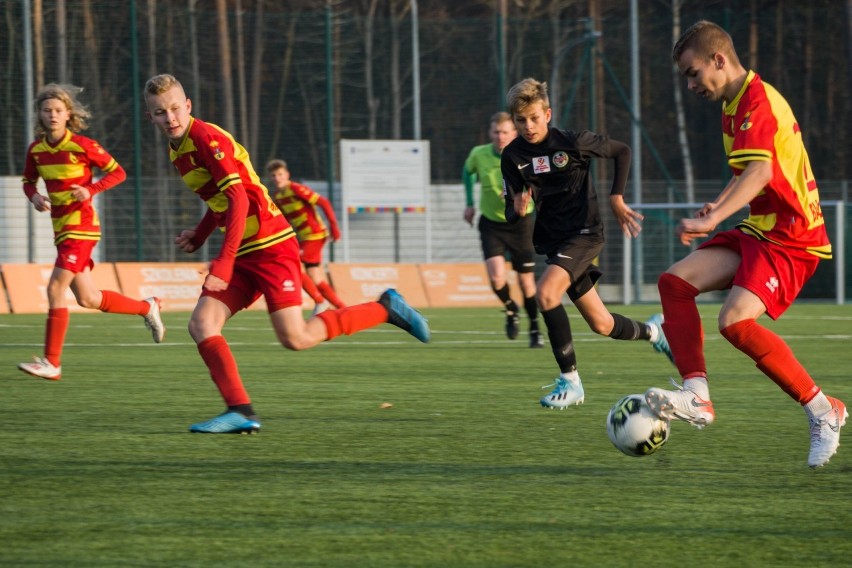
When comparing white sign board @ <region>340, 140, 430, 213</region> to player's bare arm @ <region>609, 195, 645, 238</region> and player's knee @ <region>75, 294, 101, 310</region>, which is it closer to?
player's knee @ <region>75, 294, 101, 310</region>

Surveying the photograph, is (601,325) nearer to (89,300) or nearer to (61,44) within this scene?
(89,300)

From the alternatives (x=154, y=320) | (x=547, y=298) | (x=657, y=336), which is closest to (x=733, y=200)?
(x=547, y=298)

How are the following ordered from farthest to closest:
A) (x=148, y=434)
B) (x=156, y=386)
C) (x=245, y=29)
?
(x=245, y=29), (x=156, y=386), (x=148, y=434)

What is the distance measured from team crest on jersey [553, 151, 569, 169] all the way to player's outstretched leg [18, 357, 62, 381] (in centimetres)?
336

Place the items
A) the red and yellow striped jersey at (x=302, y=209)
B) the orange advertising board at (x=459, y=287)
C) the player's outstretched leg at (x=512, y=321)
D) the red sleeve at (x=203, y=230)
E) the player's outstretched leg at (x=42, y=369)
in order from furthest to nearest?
the orange advertising board at (x=459, y=287), the red and yellow striped jersey at (x=302, y=209), the player's outstretched leg at (x=512, y=321), the player's outstretched leg at (x=42, y=369), the red sleeve at (x=203, y=230)

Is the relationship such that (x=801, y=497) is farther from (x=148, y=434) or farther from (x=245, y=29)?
(x=245, y=29)

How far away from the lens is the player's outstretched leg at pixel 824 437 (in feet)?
16.8

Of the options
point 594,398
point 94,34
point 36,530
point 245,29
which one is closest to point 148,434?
point 36,530

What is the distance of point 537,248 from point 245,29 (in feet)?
58.3

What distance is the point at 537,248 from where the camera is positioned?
26.8ft

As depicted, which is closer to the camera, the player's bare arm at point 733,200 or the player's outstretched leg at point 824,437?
the player's bare arm at point 733,200

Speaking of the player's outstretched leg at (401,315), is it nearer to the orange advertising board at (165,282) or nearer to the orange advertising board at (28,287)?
the orange advertising board at (28,287)

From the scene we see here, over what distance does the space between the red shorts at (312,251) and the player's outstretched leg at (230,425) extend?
10.8 m

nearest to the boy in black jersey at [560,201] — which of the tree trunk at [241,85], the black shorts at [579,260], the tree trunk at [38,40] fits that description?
the black shorts at [579,260]
